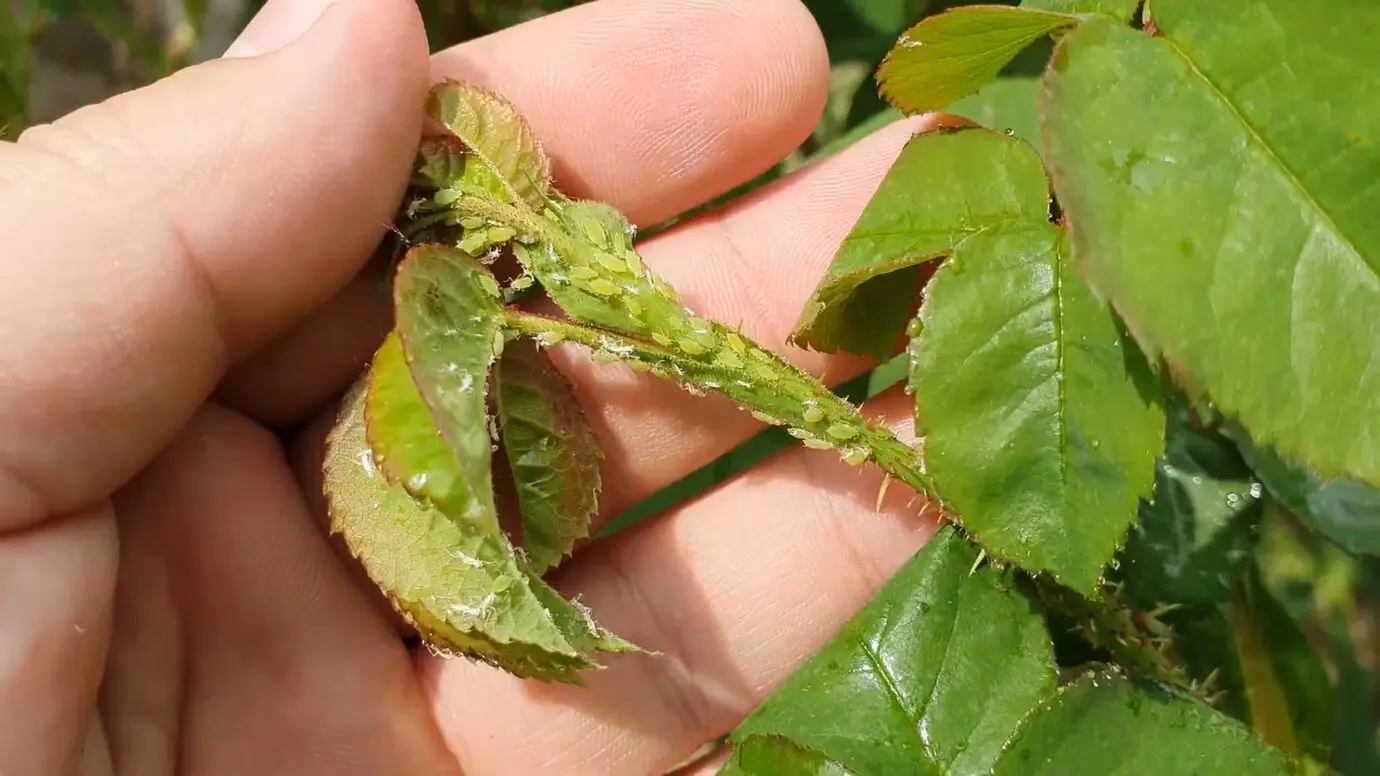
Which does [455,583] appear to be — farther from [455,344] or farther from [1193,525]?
[1193,525]

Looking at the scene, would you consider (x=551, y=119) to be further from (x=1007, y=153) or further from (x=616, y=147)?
(x=1007, y=153)

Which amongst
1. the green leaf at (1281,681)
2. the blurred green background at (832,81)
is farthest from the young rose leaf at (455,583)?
the green leaf at (1281,681)

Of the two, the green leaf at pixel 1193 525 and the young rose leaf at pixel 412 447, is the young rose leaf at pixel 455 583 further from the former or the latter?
the green leaf at pixel 1193 525

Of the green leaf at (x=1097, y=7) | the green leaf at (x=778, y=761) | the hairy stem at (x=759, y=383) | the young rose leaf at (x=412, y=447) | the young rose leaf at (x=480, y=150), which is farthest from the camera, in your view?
the young rose leaf at (x=480, y=150)

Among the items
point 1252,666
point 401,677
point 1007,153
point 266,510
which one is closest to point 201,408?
point 266,510

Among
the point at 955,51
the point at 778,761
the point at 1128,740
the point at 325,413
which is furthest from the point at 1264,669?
the point at 325,413

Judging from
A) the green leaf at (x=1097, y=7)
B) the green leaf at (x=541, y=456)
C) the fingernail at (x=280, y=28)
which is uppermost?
the green leaf at (x=1097, y=7)
